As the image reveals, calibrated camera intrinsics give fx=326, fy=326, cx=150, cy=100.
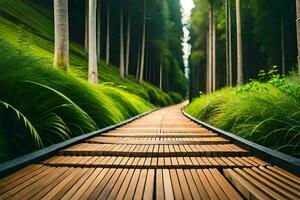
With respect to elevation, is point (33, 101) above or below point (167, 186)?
above

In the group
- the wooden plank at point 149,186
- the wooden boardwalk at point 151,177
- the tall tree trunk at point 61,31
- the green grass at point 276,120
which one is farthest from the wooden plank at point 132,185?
the tall tree trunk at point 61,31

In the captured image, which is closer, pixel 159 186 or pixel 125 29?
pixel 159 186

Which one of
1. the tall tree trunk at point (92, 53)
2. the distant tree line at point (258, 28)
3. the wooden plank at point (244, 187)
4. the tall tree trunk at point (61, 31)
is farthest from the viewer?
the distant tree line at point (258, 28)

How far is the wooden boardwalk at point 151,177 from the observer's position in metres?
2.70

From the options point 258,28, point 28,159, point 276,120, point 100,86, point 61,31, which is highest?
point 258,28

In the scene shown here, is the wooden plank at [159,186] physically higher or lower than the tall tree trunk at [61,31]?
lower

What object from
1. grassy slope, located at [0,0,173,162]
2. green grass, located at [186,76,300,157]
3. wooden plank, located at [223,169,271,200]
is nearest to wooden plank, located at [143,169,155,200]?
wooden plank, located at [223,169,271,200]

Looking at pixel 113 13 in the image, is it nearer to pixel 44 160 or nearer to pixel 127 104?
pixel 127 104

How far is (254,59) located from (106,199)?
34.7 m

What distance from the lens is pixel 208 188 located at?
2.88m


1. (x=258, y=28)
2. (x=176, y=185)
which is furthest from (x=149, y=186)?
(x=258, y=28)

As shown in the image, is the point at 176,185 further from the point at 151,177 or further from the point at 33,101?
the point at 33,101

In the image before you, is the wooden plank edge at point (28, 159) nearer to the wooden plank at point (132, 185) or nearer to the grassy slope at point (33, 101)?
the grassy slope at point (33, 101)

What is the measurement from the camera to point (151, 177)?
3279mm
